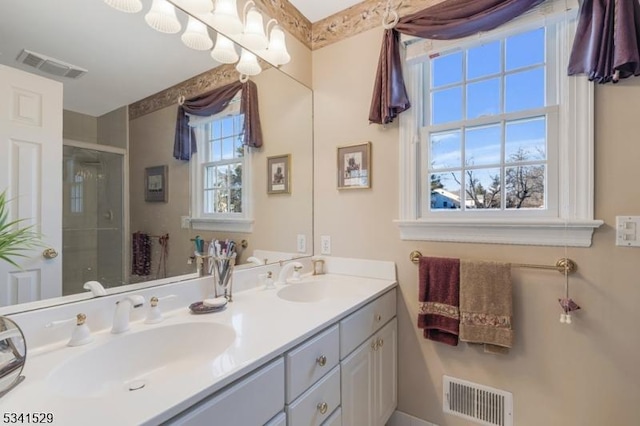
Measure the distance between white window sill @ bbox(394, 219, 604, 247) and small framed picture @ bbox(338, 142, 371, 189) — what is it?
0.34 m

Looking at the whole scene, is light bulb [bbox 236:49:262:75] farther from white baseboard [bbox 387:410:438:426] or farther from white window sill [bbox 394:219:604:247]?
white baseboard [bbox 387:410:438:426]

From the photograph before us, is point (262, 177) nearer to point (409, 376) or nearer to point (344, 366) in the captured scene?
point (344, 366)

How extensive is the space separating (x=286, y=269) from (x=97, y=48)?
4.19 feet

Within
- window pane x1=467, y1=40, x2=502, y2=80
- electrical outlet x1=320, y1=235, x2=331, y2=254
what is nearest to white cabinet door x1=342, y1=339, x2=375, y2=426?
electrical outlet x1=320, y1=235, x2=331, y2=254

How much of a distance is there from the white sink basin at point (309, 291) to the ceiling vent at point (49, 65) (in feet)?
4.06

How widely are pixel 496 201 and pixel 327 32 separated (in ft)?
4.89

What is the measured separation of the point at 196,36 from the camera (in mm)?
1343

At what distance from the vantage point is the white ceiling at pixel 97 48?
88 cm

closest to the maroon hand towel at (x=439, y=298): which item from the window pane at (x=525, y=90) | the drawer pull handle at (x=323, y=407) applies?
the drawer pull handle at (x=323, y=407)

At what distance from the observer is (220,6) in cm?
134

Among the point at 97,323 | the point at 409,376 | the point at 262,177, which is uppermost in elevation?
the point at 262,177

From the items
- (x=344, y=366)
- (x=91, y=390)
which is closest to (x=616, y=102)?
(x=344, y=366)

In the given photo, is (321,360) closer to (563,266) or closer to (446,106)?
(563,266)

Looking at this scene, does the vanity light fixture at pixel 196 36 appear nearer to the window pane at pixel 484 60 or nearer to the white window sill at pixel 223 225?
the white window sill at pixel 223 225
